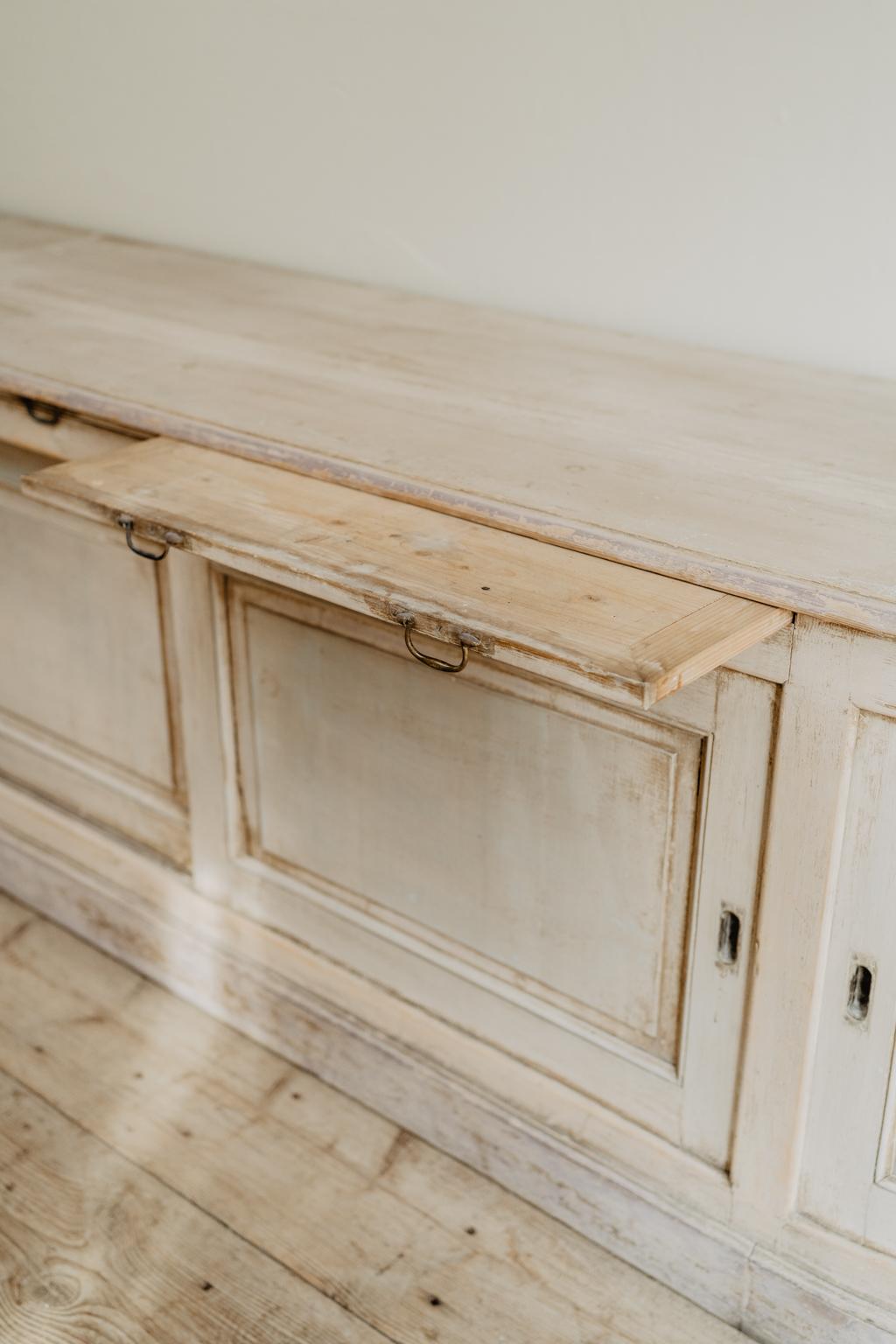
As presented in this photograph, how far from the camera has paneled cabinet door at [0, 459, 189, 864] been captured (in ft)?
6.01

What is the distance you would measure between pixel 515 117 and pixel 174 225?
0.67m

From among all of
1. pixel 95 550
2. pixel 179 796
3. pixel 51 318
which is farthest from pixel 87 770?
pixel 51 318

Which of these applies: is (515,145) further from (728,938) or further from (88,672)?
(728,938)

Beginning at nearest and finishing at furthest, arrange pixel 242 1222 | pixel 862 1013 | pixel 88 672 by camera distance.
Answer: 1. pixel 862 1013
2. pixel 242 1222
3. pixel 88 672

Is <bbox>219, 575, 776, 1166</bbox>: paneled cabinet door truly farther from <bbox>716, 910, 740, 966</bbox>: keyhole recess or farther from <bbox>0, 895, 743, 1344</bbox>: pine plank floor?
<bbox>0, 895, 743, 1344</bbox>: pine plank floor

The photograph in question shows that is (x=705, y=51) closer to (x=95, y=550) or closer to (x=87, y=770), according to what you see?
(x=95, y=550)

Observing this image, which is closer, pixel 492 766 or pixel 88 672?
pixel 492 766

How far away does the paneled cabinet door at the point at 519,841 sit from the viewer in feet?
4.51

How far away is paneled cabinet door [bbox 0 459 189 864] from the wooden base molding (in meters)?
0.07

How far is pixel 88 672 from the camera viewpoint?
6.37 ft

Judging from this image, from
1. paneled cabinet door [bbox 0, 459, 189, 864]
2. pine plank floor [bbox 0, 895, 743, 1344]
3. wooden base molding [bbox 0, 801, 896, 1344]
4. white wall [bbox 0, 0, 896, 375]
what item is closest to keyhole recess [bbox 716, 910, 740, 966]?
wooden base molding [bbox 0, 801, 896, 1344]

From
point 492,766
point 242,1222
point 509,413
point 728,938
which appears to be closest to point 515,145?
point 509,413

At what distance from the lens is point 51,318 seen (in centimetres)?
184

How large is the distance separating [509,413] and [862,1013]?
698 millimetres
